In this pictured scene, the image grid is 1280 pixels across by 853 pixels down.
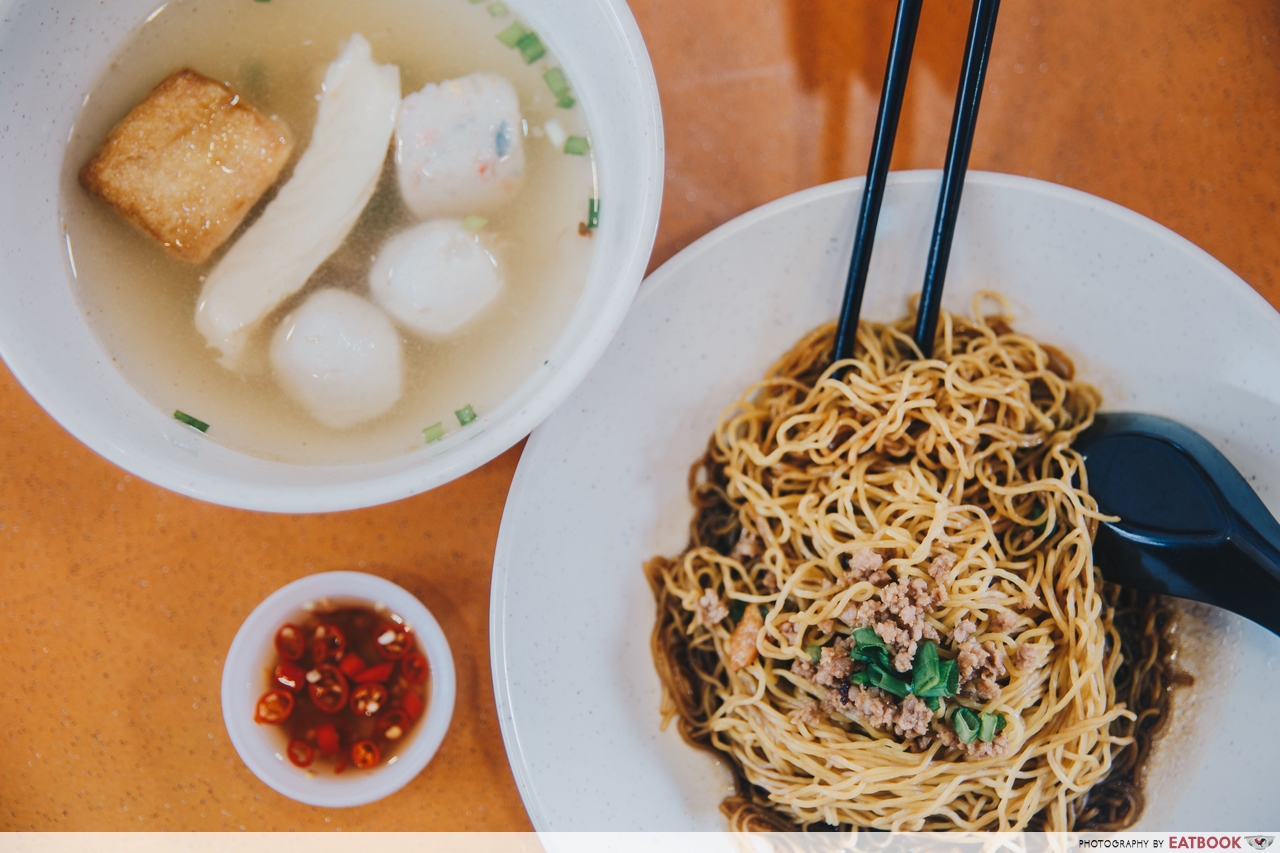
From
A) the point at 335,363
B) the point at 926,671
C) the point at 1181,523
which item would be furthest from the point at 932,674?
the point at 335,363

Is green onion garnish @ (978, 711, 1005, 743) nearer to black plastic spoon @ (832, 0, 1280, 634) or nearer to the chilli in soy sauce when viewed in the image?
black plastic spoon @ (832, 0, 1280, 634)

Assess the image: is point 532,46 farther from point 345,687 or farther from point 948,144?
point 345,687

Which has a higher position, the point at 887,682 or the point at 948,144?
the point at 948,144

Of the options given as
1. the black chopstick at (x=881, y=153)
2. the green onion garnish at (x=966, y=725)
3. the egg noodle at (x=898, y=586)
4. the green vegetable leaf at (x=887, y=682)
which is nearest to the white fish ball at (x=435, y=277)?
the egg noodle at (x=898, y=586)

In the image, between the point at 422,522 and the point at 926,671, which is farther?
the point at 422,522

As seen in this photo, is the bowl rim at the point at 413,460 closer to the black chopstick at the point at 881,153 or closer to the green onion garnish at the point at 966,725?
the black chopstick at the point at 881,153

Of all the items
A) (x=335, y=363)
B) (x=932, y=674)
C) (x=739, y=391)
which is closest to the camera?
(x=932, y=674)
